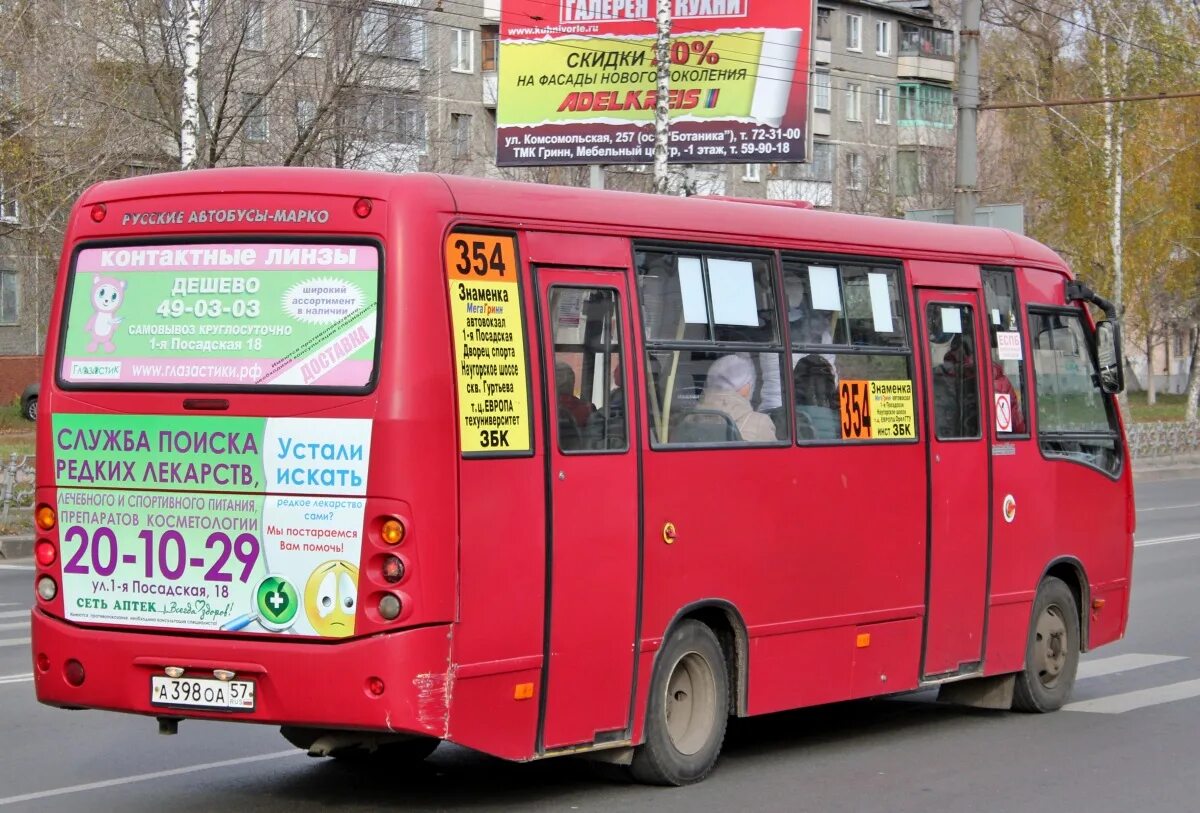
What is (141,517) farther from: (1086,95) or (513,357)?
(1086,95)

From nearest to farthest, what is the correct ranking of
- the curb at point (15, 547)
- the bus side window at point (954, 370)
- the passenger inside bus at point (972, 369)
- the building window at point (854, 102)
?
the bus side window at point (954, 370) → the passenger inside bus at point (972, 369) → the curb at point (15, 547) → the building window at point (854, 102)

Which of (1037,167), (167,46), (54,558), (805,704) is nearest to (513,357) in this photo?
(54,558)

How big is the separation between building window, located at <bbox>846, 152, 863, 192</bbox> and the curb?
3597cm

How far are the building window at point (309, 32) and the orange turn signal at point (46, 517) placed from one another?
982 inches

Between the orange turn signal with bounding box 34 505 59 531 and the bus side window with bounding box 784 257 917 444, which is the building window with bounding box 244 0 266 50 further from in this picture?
the orange turn signal with bounding box 34 505 59 531

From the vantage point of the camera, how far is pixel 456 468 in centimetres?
737

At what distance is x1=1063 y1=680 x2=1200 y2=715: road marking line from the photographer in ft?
37.0

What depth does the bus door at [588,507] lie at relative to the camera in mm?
7859

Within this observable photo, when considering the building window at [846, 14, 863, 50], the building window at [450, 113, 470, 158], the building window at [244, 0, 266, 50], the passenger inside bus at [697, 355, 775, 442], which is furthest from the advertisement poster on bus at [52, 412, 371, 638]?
the building window at [846, 14, 863, 50]

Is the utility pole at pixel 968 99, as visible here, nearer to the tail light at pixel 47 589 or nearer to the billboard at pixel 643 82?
the billboard at pixel 643 82

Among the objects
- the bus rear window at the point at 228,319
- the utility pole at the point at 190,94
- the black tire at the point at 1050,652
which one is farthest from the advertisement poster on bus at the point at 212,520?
the utility pole at the point at 190,94

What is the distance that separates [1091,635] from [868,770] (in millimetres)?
3121

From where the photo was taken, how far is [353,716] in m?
7.13

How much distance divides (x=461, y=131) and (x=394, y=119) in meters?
17.3
